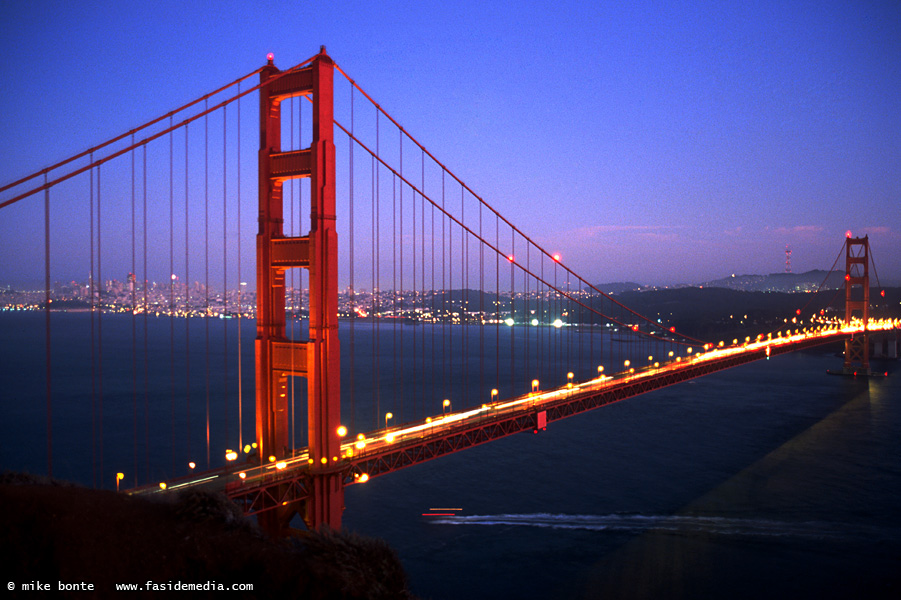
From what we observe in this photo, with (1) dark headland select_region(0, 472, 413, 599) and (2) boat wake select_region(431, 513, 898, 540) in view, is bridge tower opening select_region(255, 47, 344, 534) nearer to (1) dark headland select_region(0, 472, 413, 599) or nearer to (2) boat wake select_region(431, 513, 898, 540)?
(1) dark headland select_region(0, 472, 413, 599)

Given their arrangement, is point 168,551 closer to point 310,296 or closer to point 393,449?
point 310,296

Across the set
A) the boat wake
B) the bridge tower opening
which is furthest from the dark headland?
the boat wake

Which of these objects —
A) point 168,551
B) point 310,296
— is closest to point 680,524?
point 310,296

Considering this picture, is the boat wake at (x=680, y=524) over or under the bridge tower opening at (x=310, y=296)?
under

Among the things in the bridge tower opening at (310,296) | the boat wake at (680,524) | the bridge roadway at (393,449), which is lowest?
the boat wake at (680,524)

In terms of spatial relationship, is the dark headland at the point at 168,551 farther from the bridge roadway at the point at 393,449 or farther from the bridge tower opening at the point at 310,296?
the bridge tower opening at the point at 310,296

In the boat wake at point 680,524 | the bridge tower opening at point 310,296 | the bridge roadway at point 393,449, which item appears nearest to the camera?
the bridge roadway at point 393,449

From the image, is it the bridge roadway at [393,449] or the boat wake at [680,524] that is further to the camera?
the boat wake at [680,524]

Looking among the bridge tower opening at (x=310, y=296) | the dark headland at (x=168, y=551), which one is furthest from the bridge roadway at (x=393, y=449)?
the dark headland at (x=168, y=551)
